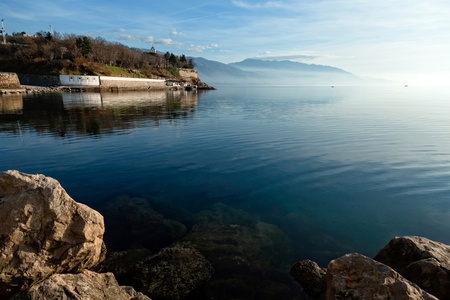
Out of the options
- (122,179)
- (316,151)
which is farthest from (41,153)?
(316,151)

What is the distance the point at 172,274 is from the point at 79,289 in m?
2.48

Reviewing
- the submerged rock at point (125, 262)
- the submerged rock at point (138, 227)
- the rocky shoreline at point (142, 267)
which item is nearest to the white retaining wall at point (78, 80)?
the submerged rock at point (138, 227)

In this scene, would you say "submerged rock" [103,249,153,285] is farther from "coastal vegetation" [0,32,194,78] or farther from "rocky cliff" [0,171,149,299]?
"coastal vegetation" [0,32,194,78]

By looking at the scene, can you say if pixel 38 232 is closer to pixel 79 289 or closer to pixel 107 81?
pixel 79 289

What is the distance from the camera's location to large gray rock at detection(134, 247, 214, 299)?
6.54 meters

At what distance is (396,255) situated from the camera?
6.33 metres

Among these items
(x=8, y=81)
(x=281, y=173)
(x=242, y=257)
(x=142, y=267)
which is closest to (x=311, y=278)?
(x=242, y=257)

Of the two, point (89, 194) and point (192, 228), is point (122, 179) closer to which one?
point (89, 194)

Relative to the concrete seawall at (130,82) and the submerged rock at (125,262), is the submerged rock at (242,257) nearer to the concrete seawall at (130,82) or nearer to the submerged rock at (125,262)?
the submerged rock at (125,262)

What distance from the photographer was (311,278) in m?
6.99

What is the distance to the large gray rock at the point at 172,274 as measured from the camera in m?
6.54

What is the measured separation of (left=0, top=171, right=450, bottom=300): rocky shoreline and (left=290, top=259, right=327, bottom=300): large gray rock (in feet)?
0.08

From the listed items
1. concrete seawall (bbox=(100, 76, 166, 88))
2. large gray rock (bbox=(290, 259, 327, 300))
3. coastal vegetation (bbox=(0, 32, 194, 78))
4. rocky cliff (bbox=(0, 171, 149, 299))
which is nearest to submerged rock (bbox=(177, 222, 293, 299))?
large gray rock (bbox=(290, 259, 327, 300))

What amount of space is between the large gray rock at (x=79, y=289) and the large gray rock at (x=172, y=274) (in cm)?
95
